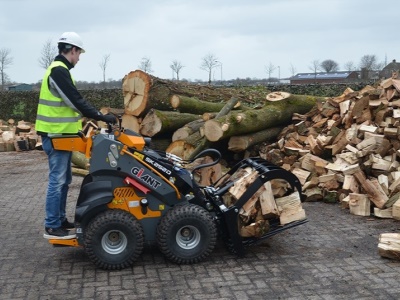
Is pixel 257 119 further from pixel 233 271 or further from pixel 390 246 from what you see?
pixel 233 271

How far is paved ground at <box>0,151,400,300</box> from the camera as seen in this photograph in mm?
4449

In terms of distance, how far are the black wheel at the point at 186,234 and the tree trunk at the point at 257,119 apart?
12.8 ft

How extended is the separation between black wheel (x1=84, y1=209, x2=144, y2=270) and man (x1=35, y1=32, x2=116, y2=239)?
350 mm

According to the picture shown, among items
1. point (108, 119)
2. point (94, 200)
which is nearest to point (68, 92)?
point (108, 119)

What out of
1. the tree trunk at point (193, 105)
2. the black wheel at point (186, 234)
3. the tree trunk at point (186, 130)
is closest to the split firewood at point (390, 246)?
the black wheel at point (186, 234)

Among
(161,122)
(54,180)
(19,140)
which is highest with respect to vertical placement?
(161,122)

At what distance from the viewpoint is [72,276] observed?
4.85 m

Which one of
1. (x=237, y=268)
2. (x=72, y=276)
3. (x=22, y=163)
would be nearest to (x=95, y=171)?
(x=72, y=276)

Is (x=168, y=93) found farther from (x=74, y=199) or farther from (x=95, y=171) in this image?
(x=95, y=171)

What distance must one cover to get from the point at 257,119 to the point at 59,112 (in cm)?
486

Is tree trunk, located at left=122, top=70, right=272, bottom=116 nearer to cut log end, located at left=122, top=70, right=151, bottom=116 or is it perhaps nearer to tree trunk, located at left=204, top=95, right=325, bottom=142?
cut log end, located at left=122, top=70, right=151, bottom=116

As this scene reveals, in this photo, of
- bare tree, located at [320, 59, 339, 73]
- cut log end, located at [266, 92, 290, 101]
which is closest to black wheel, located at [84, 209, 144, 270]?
cut log end, located at [266, 92, 290, 101]

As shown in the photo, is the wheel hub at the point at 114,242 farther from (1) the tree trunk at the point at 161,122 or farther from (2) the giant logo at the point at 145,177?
(1) the tree trunk at the point at 161,122

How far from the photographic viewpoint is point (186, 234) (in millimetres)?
5129
